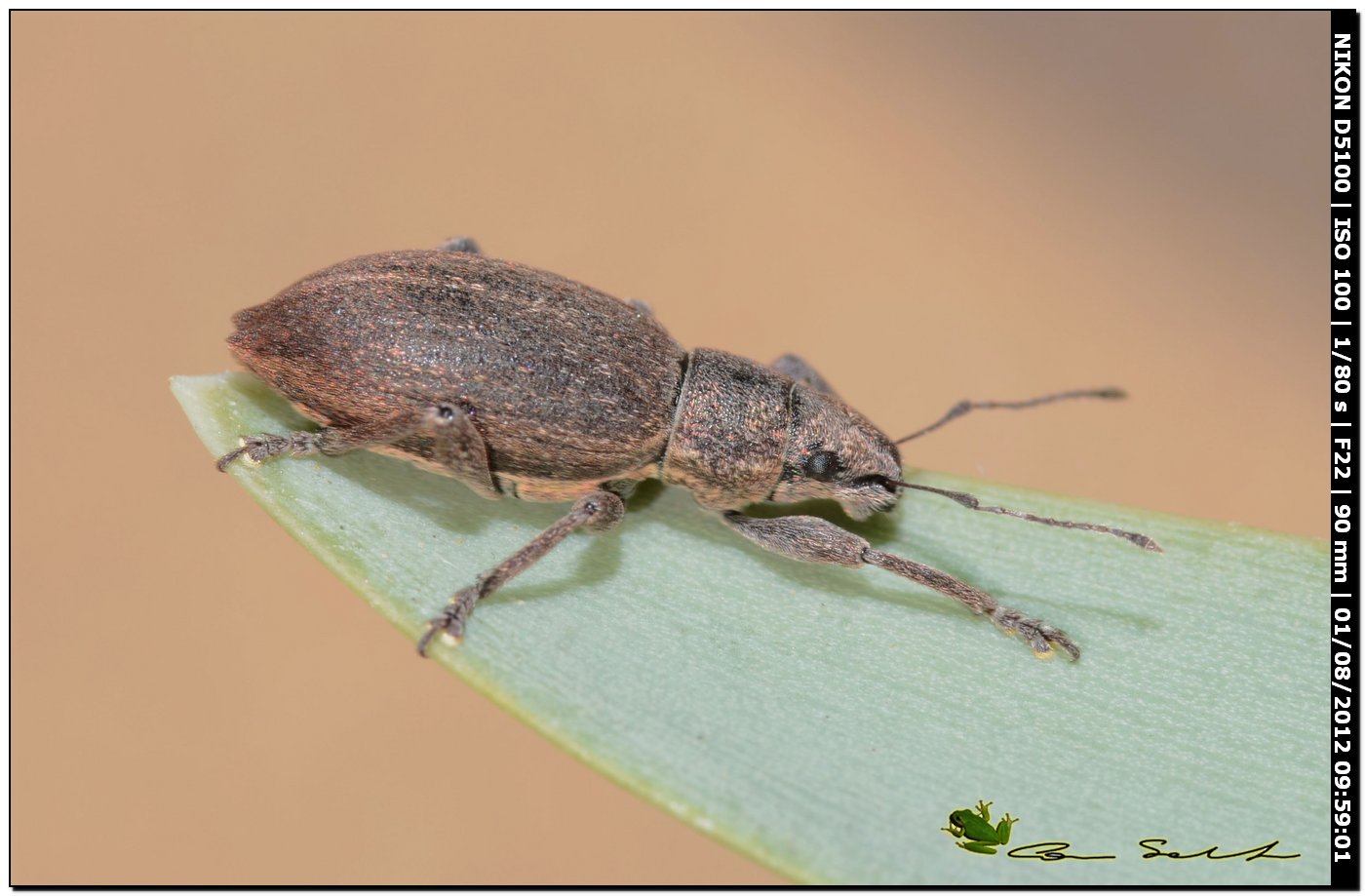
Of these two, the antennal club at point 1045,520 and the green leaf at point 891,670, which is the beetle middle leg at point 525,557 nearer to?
the green leaf at point 891,670

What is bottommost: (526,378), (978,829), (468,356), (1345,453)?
(978,829)

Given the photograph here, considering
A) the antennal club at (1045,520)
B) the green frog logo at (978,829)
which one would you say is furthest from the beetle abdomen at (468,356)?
the green frog logo at (978,829)

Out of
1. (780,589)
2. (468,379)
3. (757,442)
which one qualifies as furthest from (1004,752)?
(468,379)

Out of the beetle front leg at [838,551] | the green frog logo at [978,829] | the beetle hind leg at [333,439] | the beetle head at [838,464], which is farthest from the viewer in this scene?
the beetle head at [838,464]

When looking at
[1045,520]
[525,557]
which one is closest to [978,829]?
[1045,520]

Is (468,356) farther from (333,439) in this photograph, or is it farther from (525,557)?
(525,557)

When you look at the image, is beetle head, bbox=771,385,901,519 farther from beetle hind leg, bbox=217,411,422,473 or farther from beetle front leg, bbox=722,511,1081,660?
beetle hind leg, bbox=217,411,422,473
